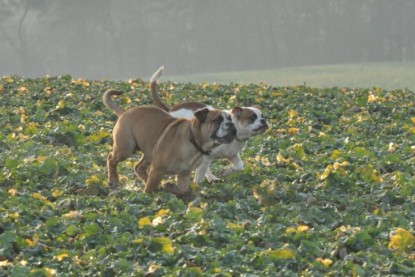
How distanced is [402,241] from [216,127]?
2.51 meters

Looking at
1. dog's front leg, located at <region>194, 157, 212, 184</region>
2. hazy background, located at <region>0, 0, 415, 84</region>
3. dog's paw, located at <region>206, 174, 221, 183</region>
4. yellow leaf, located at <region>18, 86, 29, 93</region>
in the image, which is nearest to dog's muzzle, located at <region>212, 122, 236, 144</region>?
dog's front leg, located at <region>194, 157, 212, 184</region>

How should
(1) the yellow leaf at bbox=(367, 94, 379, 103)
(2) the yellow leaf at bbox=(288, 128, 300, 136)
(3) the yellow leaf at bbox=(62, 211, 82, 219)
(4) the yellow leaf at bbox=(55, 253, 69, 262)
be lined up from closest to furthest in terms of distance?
(4) the yellow leaf at bbox=(55, 253, 69, 262)
(3) the yellow leaf at bbox=(62, 211, 82, 219)
(2) the yellow leaf at bbox=(288, 128, 300, 136)
(1) the yellow leaf at bbox=(367, 94, 379, 103)

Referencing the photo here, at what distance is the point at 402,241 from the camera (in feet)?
28.5

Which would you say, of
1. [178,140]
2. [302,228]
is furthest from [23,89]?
[302,228]

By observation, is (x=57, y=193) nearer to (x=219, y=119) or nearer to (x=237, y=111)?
(x=219, y=119)

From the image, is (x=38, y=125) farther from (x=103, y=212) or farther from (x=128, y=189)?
(x=103, y=212)

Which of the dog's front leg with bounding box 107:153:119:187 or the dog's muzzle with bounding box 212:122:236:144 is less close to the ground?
the dog's muzzle with bounding box 212:122:236:144

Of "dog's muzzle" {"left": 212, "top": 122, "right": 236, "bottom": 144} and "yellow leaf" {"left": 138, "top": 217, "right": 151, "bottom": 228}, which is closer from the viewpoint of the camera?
"yellow leaf" {"left": 138, "top": 217, "right": 151, "bottom": 228}

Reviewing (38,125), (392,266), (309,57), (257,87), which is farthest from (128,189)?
(309,57)

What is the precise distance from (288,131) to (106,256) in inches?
332

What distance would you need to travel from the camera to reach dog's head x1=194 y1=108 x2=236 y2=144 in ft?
33.8

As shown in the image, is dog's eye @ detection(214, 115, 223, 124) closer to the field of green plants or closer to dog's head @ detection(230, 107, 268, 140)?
the field of green plants

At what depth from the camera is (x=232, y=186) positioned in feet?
36.1

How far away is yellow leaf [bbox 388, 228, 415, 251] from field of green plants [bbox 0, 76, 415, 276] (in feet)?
0.05
